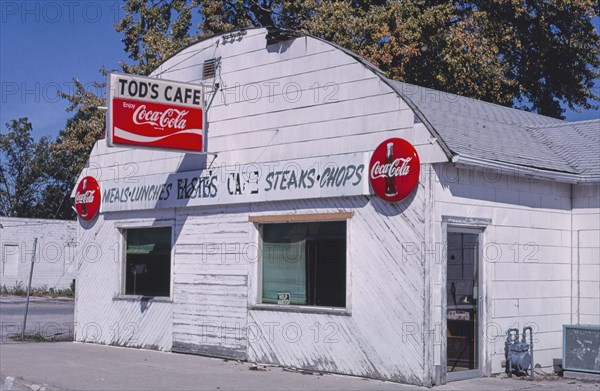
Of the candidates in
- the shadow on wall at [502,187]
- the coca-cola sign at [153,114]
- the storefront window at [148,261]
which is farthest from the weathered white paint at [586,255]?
the storefront window at [148,261]

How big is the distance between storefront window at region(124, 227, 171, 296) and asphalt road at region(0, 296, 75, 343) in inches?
128

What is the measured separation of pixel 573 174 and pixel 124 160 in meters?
9.41

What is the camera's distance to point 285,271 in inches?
562

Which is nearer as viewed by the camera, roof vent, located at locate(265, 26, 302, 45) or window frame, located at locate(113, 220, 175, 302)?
roof vent, located at locate(265, 26, 302, 45)

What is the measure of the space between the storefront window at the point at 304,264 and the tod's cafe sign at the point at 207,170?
2.05 ft

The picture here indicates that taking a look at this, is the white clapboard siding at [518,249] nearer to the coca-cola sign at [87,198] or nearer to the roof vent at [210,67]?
the roof vent at [210,67]

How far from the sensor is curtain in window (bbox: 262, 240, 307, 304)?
1397 centimetres

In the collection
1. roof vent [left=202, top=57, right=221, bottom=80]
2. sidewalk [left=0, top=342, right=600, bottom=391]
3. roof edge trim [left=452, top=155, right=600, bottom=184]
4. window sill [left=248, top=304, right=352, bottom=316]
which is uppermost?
roof vent [left=202, top=57, right=221, bottom=80]

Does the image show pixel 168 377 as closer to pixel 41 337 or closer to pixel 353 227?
pixel 353 227

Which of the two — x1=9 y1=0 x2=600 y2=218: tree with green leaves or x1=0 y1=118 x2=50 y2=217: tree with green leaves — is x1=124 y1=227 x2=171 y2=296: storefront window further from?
x1=0 y1=118 x2=50 y2=217: tree with green leaves

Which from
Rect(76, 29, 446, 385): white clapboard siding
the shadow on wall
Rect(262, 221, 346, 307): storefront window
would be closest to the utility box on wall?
the shadow on wall

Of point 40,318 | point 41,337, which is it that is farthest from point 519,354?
point 40,318

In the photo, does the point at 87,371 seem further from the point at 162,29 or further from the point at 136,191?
the point at 162,29

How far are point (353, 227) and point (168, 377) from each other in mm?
3766
